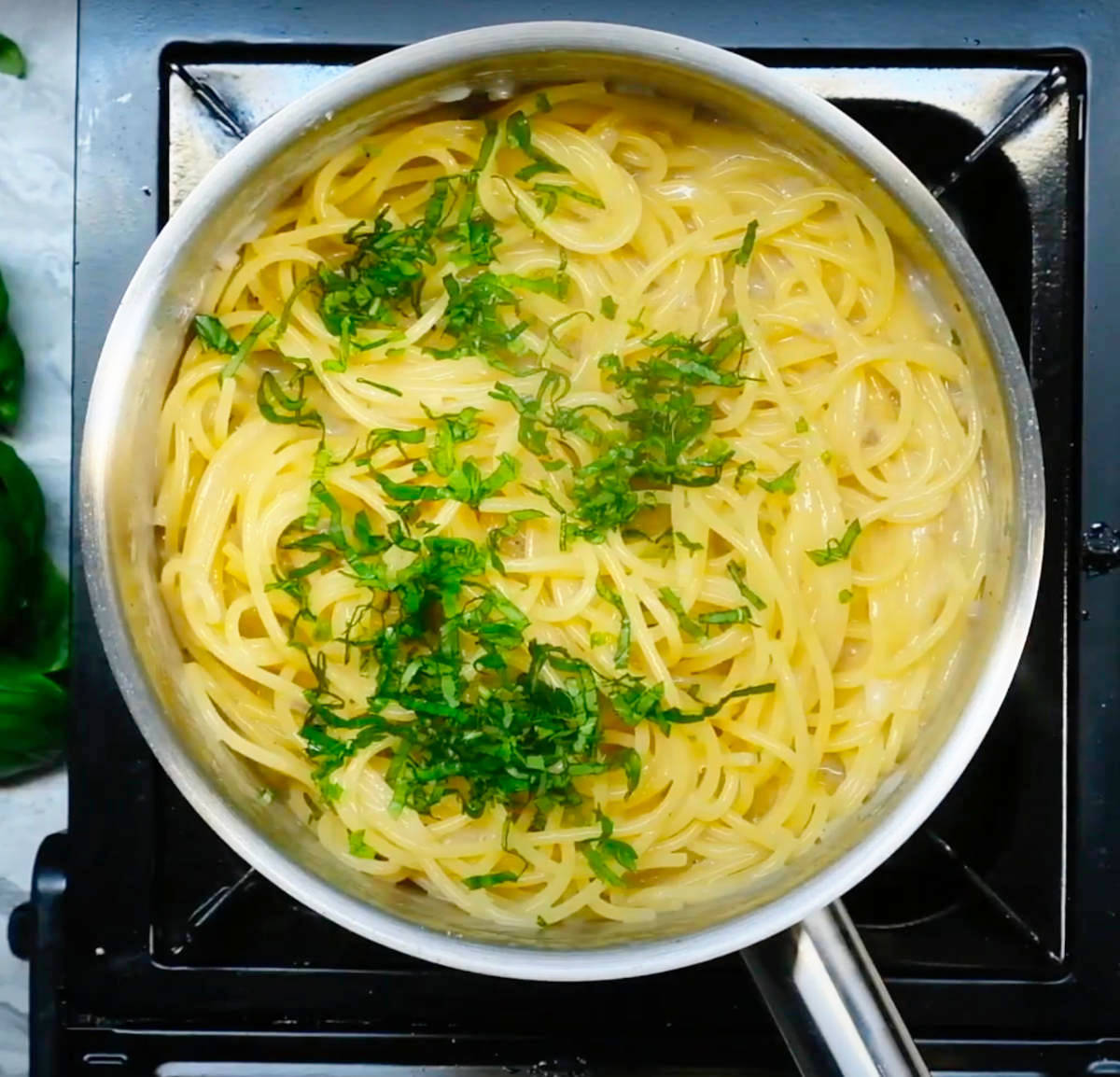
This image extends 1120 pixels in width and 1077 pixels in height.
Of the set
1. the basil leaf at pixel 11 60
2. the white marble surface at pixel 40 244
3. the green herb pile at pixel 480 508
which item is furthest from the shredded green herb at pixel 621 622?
the basil leaf at pixel 11 60

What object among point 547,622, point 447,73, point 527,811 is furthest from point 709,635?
point 447,73

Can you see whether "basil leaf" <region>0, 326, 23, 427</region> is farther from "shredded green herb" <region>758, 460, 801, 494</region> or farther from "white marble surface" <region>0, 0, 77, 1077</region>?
"shredded green herb" <region>758, 460, 801, 494</region>

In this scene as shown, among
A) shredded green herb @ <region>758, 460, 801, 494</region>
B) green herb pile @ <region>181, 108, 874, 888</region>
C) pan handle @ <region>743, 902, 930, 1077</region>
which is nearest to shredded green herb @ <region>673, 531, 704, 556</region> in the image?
green herb pile @ <region>181, 108, 874, 888</region>

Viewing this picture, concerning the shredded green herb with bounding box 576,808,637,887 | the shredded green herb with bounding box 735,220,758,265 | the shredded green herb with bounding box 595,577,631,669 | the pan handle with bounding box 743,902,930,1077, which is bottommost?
the pan handle with bounding box 743,902,930,1077

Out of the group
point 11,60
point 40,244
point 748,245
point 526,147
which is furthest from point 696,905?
point 11,60

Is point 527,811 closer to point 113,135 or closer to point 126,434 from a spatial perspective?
point 126,434

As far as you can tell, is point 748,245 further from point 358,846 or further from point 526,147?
point 358,846

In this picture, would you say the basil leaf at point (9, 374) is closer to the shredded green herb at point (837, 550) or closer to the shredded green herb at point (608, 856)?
the shredded green herb at point (608, 856)
